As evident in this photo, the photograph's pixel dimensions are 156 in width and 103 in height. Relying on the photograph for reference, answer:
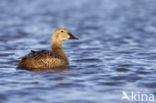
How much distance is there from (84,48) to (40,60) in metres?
5.05

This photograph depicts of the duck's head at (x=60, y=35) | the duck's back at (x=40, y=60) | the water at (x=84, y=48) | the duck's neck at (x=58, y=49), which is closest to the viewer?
the water at (x=84, y=48)

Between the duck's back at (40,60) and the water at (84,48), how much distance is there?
32cm

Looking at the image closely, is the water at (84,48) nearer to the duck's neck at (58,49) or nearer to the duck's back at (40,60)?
the duck's back at (40,60)

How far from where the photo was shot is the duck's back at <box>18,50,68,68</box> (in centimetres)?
1062

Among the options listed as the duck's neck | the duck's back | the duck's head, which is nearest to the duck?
the duck's back

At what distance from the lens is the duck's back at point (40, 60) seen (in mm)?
10617

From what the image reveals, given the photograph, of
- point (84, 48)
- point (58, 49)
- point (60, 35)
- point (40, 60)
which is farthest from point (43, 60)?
point (84, 48)

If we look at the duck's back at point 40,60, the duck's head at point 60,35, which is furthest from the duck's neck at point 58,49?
the duck's back at point 40,60

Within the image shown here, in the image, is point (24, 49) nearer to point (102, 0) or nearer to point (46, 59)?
point (46, 59)

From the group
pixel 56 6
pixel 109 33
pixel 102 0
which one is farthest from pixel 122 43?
pixel 102 0

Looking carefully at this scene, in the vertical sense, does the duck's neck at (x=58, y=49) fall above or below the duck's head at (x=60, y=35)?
below

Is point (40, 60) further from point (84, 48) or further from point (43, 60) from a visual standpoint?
point (84, 48)

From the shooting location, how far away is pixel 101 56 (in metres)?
13.4

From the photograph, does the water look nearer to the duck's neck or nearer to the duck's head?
the duck's neck
